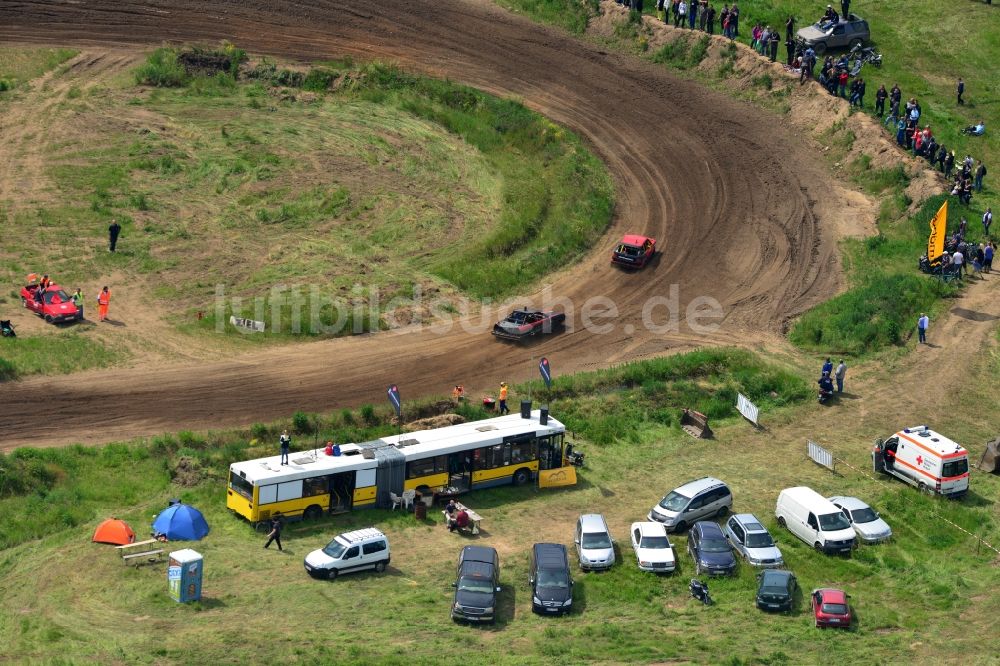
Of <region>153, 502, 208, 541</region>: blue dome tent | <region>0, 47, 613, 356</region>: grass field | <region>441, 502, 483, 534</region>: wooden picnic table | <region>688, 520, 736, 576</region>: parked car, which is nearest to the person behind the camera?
<region>688, 520, 736, 576</region>: parked car

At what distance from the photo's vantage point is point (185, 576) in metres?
41.2

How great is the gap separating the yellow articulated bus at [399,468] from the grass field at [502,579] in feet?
2.50

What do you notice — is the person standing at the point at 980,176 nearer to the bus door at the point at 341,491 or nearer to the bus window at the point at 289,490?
the bus door at the point at 341,491

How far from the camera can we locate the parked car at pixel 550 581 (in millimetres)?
41969

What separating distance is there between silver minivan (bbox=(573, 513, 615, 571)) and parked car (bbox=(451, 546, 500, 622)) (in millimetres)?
3260

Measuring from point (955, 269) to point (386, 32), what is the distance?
140 feet

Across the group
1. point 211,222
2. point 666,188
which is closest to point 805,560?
point 666,188

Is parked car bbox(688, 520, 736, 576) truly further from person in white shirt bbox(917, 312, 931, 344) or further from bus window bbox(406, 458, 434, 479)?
person in white shirt bbox(917, 312, 931, 344)

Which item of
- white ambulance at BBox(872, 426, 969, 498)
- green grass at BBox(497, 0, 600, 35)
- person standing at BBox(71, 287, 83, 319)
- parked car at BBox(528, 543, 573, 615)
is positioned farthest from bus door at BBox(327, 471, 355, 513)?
green grass at BBox(497, 0, 600, 35)

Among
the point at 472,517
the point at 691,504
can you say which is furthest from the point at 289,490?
the point at 691,504

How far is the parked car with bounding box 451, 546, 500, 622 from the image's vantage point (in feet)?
134

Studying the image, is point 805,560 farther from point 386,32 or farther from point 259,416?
point 386,32

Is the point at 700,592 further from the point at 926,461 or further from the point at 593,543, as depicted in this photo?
the point at 926,461

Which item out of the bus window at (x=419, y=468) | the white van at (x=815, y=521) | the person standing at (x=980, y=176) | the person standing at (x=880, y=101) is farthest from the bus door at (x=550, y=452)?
the person standing at (x=880, y=101)
